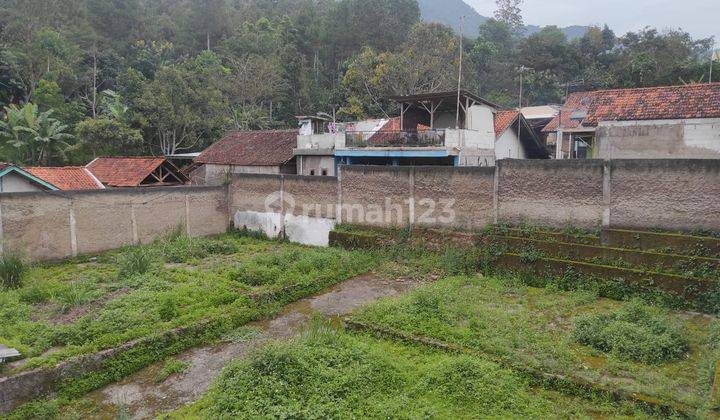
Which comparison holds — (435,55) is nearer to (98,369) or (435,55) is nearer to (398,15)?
(398,15)

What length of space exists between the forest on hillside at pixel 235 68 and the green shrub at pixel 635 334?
968 inches

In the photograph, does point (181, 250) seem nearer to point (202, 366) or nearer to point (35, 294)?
point (35, 294)

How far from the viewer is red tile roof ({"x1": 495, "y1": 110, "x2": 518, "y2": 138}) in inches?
813

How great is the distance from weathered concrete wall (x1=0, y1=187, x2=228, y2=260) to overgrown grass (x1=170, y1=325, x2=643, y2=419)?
10.1 meters

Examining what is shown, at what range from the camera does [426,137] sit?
59.5 feet

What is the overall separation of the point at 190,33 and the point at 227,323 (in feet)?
154

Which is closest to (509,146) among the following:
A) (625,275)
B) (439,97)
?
(439,97)

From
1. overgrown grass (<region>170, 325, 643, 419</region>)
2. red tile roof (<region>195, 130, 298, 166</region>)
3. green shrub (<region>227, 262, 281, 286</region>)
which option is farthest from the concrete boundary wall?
overgrown grass (<region>170, 325, 643, 419</region>)

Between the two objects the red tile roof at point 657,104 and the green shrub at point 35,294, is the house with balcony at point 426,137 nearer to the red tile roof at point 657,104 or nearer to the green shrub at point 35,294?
the red tile roof at point 657,104

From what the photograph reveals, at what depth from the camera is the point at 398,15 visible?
45875 mm

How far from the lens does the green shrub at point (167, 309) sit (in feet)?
30.1

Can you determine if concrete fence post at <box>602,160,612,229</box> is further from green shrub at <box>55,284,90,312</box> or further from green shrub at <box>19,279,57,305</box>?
green shrub at <box>19,279,57,305</box>

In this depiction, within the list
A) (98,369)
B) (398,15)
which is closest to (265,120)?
(398,15)

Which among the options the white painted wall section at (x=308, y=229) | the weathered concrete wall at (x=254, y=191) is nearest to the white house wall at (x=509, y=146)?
the white painted wall section at (x=308, y=229)
